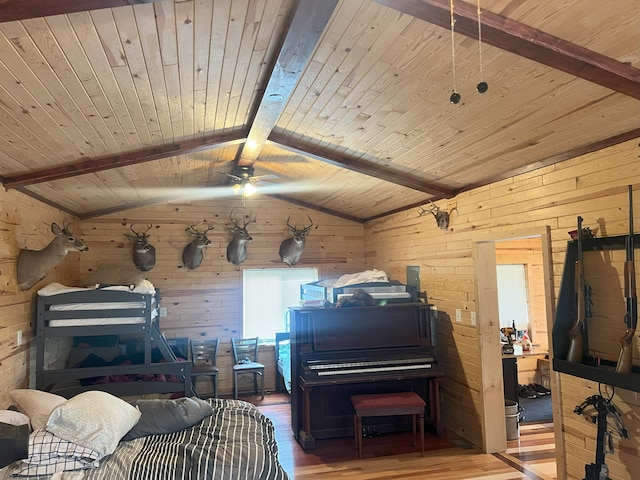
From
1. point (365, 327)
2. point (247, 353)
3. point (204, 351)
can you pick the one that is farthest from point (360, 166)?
point (204, 351)

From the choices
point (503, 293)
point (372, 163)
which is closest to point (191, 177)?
point (372, 163)

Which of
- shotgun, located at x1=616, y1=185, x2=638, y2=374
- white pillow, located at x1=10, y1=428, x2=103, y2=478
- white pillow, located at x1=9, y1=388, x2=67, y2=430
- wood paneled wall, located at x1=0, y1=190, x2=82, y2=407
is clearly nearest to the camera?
white pillow, located at x1=10, y1=428, x2=103, y2=478

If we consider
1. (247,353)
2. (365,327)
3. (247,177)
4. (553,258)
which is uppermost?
(247,177)

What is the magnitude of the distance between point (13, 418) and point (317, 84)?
104 inches

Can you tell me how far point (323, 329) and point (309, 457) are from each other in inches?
47.5

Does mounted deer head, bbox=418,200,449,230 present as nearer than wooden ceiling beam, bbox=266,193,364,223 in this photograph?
Yes

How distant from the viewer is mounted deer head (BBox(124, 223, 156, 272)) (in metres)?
5.84

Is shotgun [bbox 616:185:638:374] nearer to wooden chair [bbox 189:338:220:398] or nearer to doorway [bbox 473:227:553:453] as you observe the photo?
doorway [bbox 473:227:553:453]

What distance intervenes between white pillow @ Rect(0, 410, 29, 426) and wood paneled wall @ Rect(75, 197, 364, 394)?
342 centimetres

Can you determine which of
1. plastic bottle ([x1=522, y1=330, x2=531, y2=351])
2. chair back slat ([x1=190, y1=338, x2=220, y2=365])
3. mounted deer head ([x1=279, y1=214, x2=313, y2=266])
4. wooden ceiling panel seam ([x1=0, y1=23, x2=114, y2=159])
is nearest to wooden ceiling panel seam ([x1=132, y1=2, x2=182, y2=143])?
wooden ceiling panel seam ([x1=0, y1=23, x2=114, y2=159])

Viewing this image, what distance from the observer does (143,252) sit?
5.86 m

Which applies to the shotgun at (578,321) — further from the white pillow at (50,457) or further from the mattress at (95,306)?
the mattress at (95,306)

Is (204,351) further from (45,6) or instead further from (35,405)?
(45,6)

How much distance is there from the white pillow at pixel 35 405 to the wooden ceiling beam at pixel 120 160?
1682 millimetres
